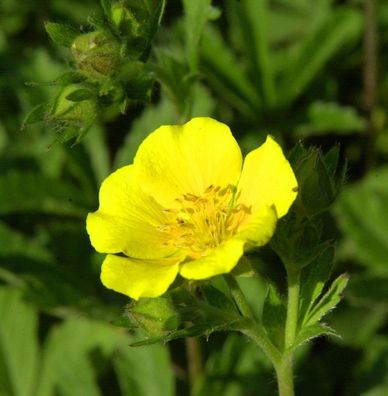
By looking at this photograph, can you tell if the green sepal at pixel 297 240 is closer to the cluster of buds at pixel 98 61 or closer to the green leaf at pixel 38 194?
the cluster of buds at pixel 98 61

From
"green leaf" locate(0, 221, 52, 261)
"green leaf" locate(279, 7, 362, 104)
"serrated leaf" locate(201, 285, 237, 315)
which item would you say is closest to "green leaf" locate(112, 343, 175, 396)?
"green leaf" locate(0, 221, 52, 261)

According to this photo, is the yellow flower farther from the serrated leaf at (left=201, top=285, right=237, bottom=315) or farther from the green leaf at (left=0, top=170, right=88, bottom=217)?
the green leaf at (left=0, top=170, right=88, bottom=217)

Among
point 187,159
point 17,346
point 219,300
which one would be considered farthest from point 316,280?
point 17,346

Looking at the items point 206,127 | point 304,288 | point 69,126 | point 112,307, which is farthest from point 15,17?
point 304,288

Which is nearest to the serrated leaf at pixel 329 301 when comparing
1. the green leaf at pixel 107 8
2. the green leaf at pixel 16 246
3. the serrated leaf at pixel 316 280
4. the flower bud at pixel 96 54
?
the serrated leaf at pixel 316 280

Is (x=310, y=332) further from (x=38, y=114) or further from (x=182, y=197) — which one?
(x=38, y=114)

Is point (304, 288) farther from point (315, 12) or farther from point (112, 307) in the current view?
point (315, 12)
